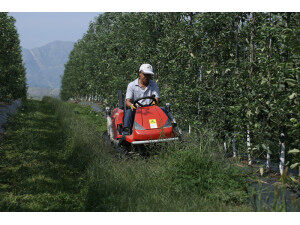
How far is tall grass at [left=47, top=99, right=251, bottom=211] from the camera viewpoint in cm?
371

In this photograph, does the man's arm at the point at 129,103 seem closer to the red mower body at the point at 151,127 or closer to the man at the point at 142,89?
the man at the point at 142,89

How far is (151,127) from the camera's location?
5.71 metres

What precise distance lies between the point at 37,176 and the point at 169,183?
247 cm

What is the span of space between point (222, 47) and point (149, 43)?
566 centimetres

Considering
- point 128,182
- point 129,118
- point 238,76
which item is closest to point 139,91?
point 129,118

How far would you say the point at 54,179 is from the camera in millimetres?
5211

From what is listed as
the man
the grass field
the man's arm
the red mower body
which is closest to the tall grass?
the grass field

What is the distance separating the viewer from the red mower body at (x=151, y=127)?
5621 millimetres

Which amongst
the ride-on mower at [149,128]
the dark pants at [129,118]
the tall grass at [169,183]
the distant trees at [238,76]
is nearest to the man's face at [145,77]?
the ride-on mower at [149,128]

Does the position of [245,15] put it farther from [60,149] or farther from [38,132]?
[38,132]

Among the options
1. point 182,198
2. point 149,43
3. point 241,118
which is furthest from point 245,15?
point 149,43

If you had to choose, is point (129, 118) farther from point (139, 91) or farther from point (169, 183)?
point (169, 183)

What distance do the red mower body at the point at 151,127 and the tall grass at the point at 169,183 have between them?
0.71 ft

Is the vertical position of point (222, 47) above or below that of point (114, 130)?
above
